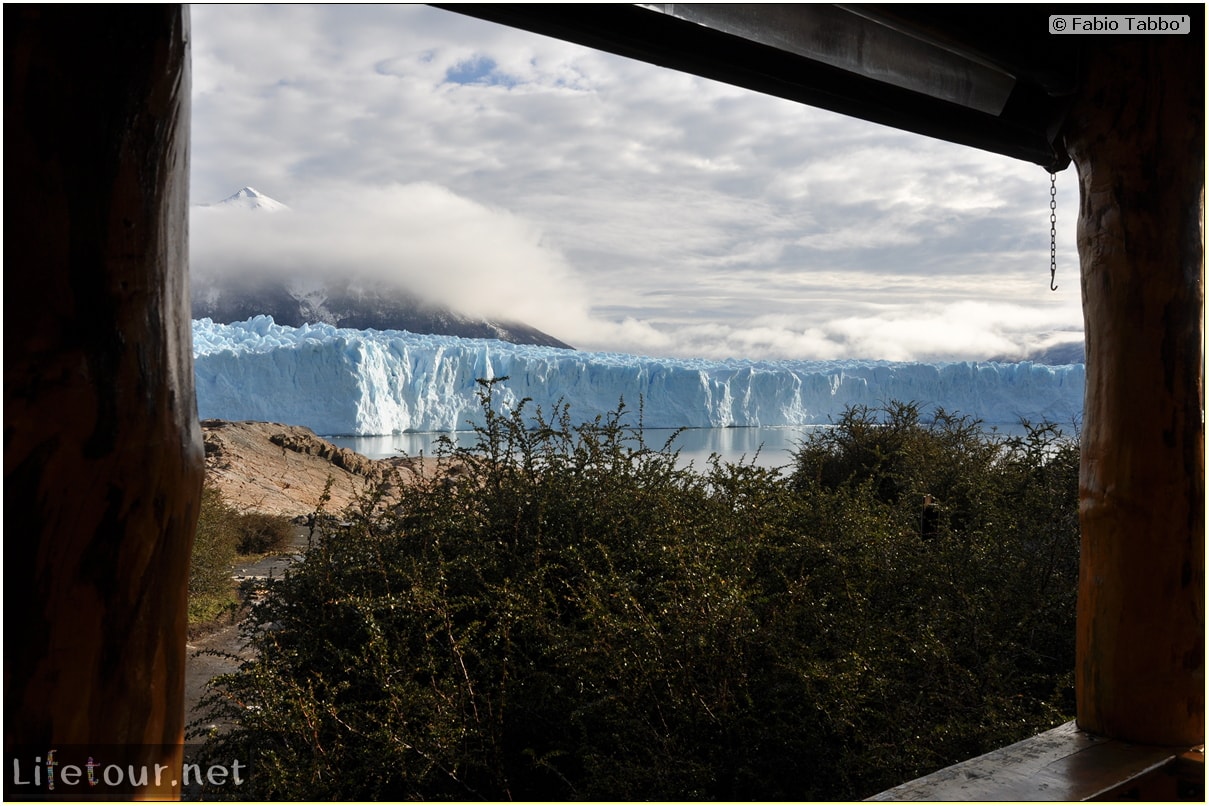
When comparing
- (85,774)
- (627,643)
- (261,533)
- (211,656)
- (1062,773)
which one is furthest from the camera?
(261,533)

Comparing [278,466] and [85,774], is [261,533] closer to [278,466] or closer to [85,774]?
[278,466]

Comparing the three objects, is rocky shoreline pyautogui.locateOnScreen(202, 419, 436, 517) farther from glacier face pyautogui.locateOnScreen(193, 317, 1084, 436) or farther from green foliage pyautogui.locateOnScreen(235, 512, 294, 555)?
glacier face pyautogui.locateOnScreen(193, 317, 1084, 436)

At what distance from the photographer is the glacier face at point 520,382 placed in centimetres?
1722

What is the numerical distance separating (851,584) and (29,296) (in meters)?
2.81

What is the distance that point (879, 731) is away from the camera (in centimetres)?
250

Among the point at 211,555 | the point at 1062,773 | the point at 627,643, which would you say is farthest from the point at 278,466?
the point at 1062,773

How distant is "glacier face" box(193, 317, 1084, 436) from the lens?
17219 mm

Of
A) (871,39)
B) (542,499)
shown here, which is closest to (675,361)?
(542,499)

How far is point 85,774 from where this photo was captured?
954 millimetres

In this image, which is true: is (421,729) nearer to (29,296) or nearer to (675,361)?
(29,296)

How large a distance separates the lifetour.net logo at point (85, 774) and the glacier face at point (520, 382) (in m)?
15.8

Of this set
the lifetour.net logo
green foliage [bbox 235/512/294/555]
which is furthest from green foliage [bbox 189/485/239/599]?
the lifetour.net logo

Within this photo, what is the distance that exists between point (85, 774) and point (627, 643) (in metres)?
1.79

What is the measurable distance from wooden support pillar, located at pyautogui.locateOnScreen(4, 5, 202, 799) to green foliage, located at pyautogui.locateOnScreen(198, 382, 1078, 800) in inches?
55.2
